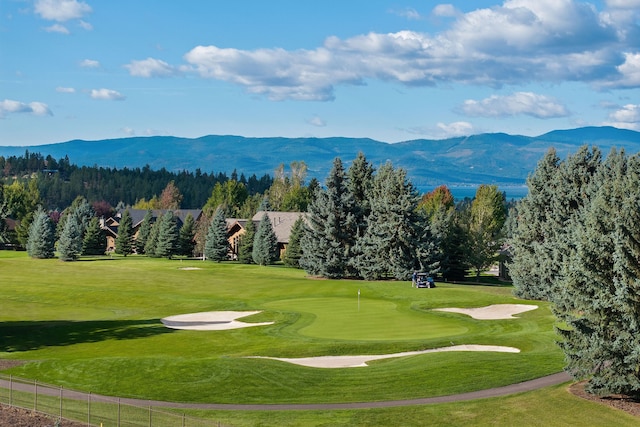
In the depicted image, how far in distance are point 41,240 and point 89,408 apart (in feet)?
280

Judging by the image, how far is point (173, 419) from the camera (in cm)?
2583

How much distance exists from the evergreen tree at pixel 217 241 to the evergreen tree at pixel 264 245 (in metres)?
7.67

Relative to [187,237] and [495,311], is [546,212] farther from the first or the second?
[187,237]

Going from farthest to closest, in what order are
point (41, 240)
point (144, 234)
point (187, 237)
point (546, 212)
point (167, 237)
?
point (144, 234)
point (187, 237)
point (167, 237)
point (41, 240)
point (546, 212)

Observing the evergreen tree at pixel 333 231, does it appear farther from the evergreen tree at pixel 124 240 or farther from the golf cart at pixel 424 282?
the evergreen tree at pixel 124 240

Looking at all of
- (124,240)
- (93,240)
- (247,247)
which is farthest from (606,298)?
(93,240)

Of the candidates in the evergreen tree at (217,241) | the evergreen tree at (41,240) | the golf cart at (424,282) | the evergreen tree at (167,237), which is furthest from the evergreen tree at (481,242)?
the evergreen tree at (41,240)

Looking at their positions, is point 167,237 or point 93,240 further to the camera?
point 93,240

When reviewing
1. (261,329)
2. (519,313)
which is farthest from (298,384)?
(519,313)

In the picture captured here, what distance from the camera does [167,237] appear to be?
109438 millimetres

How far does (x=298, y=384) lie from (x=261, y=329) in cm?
1440

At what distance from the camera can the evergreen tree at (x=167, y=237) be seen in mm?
109125

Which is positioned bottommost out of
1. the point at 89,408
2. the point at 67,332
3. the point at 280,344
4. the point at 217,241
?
the point at 67,332

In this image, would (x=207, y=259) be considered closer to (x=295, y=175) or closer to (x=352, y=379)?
(x=295, y=175)
